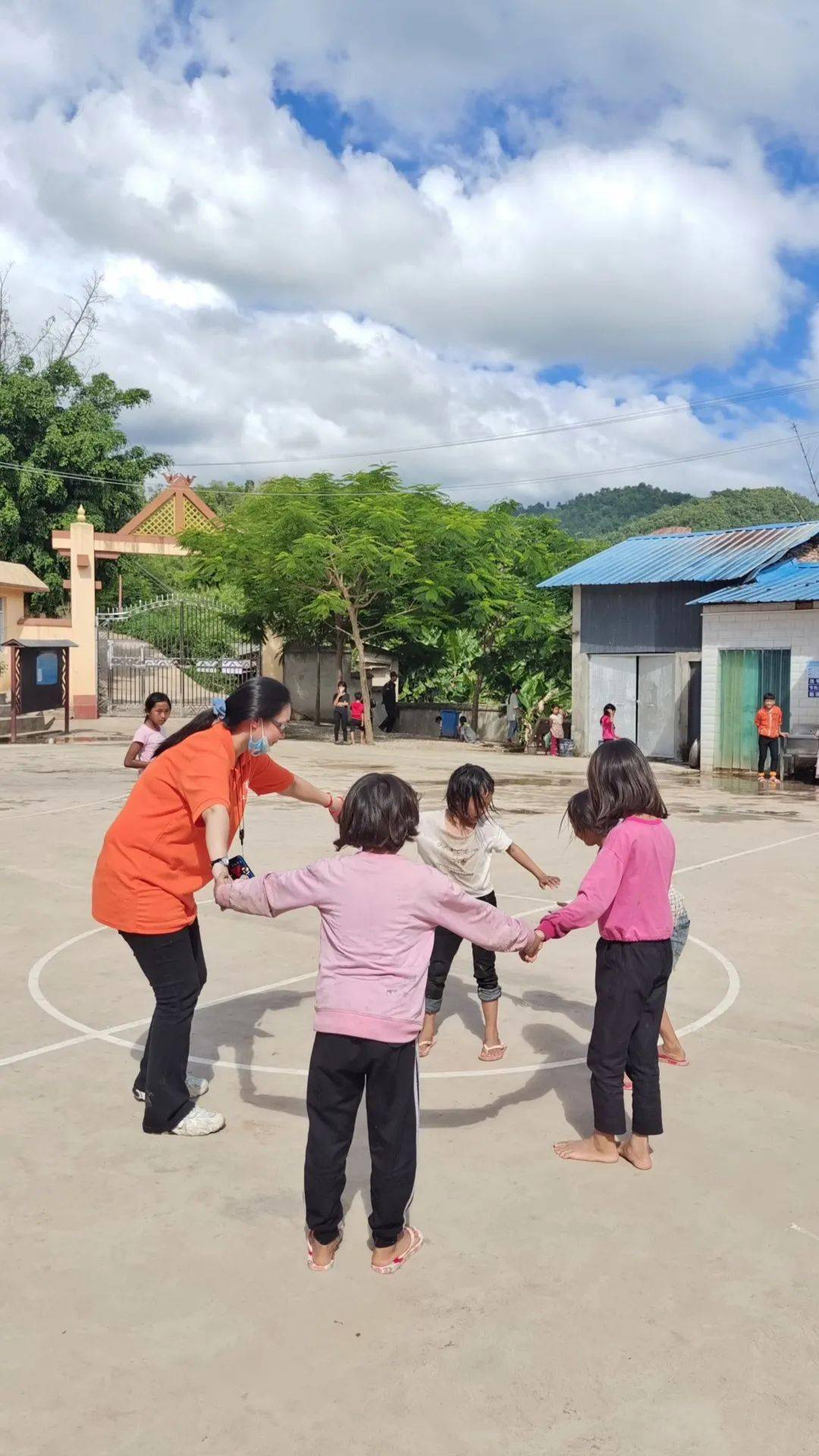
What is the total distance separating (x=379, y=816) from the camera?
139 inches

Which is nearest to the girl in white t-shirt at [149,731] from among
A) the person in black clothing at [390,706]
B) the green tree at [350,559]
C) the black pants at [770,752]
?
the black pants at [770,752]

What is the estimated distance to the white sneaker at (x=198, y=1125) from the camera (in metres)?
4.59

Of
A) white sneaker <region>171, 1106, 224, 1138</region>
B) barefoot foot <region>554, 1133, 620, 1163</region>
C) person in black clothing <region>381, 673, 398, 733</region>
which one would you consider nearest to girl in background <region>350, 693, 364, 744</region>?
person in black clothing <region>381, 673, 398, 733</region>

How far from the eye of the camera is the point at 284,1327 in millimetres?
3252

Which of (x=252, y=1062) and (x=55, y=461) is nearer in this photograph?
(x=252, y=1062)

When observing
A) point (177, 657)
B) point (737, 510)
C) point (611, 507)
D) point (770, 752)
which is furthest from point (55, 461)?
point (611, 507)

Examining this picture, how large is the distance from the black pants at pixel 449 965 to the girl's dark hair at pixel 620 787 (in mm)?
1333

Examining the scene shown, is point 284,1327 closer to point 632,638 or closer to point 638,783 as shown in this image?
point 638,783

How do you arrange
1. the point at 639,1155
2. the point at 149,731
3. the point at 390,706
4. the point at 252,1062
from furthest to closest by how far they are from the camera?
the point at 390,706, the point at 149,731, the point at 252,1062, the point at 639,1155

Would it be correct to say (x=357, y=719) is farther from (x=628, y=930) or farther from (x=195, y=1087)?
(x=628, y=930)

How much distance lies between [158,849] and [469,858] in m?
1.53

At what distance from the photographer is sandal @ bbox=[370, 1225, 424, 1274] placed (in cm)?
357

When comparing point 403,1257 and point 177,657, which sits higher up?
point 177,657

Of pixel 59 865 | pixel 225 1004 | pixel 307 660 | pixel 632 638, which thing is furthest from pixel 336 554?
pixel 225 1004
